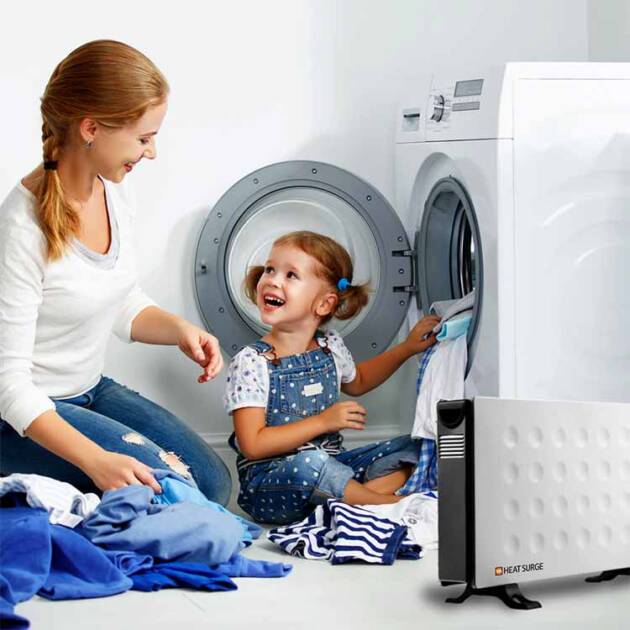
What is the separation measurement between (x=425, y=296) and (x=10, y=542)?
4.35ft

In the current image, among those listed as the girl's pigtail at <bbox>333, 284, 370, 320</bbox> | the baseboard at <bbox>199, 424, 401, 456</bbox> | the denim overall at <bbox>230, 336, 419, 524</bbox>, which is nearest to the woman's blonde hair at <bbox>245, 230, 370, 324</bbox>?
the girl's pigtail at <bbox>333, 284, 370, 320</bbox>

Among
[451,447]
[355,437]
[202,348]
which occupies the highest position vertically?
[202,348]

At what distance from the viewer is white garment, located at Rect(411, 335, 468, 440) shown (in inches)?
96.4

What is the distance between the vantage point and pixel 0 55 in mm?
2734

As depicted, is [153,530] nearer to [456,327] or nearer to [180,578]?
[180,578]

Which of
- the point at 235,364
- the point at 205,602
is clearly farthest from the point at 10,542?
the point at 235,364

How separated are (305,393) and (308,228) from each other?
19.9 inches

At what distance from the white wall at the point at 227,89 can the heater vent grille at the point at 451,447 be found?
129 centimetres

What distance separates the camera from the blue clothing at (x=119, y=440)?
7.07ft

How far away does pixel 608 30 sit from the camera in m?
2.93

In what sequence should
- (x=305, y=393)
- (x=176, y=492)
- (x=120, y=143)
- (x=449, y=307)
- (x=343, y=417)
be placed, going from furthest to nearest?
(x=449, y=307), (x=305, y=393), (x=343, y=417), (x=120, y=143), (x=176, y=492)

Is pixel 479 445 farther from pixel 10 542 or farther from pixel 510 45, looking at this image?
pixel 510 45

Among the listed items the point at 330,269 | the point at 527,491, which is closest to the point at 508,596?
the point at 527,491

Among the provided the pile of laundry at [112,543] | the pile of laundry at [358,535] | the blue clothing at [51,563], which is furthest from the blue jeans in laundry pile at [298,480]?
the blue clothing at [51,563]
